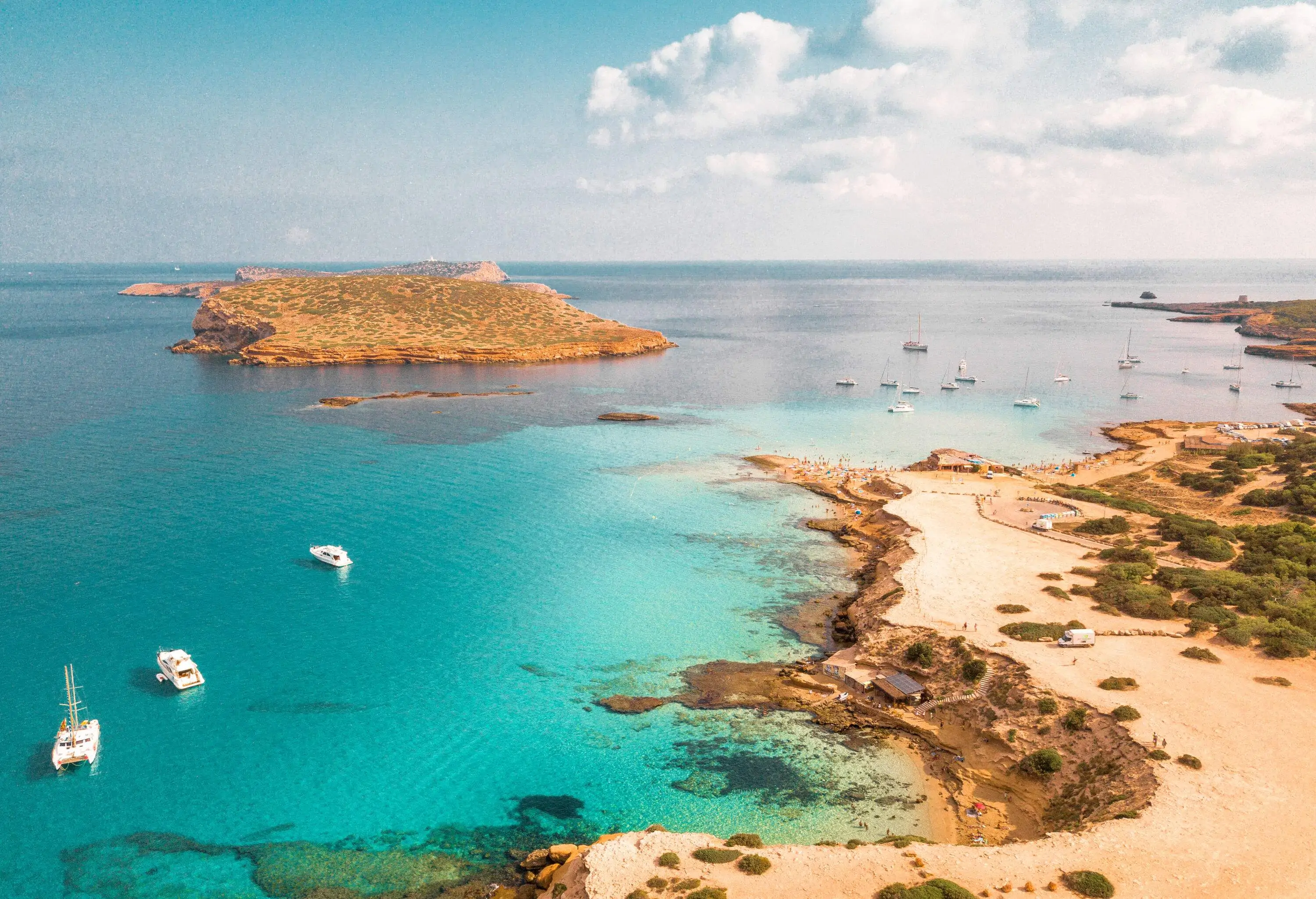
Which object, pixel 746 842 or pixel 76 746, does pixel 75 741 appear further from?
pixel 746 842

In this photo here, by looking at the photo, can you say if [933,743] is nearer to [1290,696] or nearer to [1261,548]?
[1290,696]

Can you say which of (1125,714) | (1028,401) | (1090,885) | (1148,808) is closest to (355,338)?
(1028,401)

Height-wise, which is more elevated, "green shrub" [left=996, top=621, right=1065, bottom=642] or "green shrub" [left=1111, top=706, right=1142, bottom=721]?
"green shrub" [left=996, top=621, right=1065, bottom=642]

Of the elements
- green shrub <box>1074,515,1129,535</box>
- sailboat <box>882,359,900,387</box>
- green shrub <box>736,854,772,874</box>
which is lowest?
Answer: green shrub <box>736,854,772,874</box>

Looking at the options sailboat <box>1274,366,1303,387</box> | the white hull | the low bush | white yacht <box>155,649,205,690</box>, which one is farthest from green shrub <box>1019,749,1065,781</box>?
sailboat <box>1274,366,1303,387</box>

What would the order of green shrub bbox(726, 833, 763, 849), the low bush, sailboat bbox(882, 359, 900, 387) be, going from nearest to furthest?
green shrub bbox(726, 833, 763, 849), the low bush, sailboat bbox(882, 359, 900, 387)

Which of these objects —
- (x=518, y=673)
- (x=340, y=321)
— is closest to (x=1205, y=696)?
(x=518, y=673)

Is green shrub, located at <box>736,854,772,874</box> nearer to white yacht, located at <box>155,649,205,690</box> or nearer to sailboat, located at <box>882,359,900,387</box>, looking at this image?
white yacht, located at <box>155,649,205,690</box>
